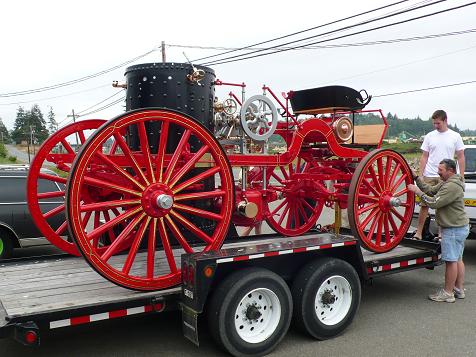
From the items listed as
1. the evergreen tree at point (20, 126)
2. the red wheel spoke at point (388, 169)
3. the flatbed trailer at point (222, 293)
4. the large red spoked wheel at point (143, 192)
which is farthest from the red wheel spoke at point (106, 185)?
the evergreen tree at point (20, 126)

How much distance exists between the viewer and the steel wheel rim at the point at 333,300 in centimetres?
455

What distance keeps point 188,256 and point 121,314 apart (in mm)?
682

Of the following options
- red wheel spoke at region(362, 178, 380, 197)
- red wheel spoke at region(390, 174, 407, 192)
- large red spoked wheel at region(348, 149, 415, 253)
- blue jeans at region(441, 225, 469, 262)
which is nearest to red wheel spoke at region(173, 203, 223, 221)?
large red spoked wheel at region(348, 149, 415, 253)

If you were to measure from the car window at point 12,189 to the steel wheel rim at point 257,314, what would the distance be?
16.8 ft

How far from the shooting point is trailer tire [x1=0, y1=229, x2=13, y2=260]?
7582 millimetres

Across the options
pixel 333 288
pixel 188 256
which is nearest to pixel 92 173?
pixel 188 256

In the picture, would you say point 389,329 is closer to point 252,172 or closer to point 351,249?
point 351,249

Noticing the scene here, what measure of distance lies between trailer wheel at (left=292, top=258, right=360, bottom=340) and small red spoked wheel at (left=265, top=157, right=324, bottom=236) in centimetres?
158

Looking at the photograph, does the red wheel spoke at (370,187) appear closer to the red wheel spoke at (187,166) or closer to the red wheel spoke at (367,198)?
the red wheel spoke at (367,198)

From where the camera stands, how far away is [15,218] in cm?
764

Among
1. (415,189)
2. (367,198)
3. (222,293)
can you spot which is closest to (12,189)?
(222,293)

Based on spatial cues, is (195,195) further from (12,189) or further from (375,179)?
(12,189)

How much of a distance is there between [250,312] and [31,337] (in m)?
1.69

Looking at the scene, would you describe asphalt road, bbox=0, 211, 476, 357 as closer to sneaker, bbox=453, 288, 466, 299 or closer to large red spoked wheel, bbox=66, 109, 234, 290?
sneaker, bbox=453, 288, 466, 299
